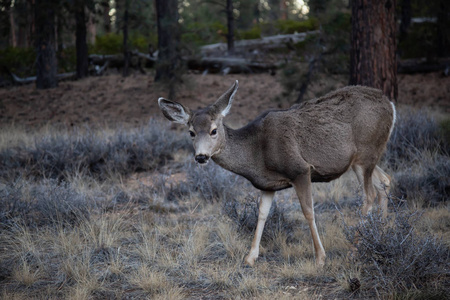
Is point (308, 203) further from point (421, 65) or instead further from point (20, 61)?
point (20, 61)

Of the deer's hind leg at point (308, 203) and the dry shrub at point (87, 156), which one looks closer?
the deer's hind leg at point (308, 203)

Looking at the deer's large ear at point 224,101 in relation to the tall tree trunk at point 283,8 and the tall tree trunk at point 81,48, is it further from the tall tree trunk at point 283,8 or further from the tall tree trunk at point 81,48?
the tall tree trunk at point 283,8

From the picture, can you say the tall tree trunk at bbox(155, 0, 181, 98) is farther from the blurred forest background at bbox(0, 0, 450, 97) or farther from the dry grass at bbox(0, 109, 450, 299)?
the dry grass at bbox(0, 109, 450, 299)

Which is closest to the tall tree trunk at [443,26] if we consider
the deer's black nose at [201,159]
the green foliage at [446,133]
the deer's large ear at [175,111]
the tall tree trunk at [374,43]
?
the tall tree trunk at [374,43]

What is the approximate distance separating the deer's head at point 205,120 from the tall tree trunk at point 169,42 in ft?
34.6

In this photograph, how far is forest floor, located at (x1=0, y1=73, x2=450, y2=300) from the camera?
4590 millimetres

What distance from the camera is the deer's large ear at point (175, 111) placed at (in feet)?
18.0

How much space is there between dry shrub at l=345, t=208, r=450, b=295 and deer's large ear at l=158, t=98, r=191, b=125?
229 cm

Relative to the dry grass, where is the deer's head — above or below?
above

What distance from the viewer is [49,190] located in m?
7.32

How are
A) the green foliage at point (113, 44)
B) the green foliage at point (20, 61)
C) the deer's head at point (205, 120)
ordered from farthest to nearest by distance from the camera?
the green foliage at point (113, 44) → the green foliage at point (20, 61) → the deer's head at point (205, 120)

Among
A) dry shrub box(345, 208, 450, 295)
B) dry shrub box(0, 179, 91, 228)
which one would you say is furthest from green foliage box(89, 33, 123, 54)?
dry shrub box(345, 208, 450, 295)

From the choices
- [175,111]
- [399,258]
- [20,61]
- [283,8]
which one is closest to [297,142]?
[175,111]

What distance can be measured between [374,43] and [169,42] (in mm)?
9075
